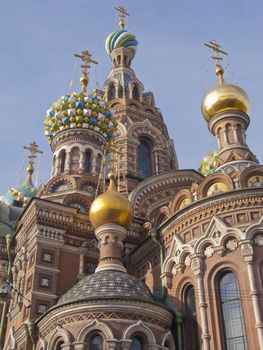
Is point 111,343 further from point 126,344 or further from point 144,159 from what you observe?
point 144,159

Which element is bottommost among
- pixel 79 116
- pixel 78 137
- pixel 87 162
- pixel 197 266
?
pixel 197 266

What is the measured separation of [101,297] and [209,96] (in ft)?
23.4

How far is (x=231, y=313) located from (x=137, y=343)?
5.95 ft

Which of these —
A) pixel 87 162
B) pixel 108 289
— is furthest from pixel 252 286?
pixel 87 162

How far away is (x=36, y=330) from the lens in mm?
11109

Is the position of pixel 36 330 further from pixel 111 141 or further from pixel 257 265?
pixel 111 141

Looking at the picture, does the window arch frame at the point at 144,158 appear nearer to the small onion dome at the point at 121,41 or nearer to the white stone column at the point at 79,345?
the small onion dome at the point at 121,41

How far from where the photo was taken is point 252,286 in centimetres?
984

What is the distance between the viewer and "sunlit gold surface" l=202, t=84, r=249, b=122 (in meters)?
14.6

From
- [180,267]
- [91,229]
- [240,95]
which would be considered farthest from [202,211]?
[240,95]

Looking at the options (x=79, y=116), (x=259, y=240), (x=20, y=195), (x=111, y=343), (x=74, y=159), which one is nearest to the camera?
(x=111, y=343)

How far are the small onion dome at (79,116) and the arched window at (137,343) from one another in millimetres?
9015

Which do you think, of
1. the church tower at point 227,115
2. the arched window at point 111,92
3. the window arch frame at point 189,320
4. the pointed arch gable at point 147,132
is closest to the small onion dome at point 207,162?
the pointed arch gable at point 147,132

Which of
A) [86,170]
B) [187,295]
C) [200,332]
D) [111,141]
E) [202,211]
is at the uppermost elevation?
[111,141]
